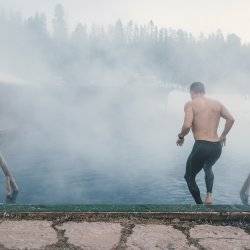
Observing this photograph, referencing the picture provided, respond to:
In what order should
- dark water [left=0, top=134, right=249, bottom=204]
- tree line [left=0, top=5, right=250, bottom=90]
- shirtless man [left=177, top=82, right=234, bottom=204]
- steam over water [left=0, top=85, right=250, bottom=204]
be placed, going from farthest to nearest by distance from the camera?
tree line [left=0, top=5, right=250, bottom=90]
steam over water [left=0, top=85, right=250, bottom=204]
dark water [left=0, top=134, right=249, bottom=204]
shirtless man [left=177, top=82, right=234, bottom=204]

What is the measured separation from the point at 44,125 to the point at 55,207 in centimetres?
1592

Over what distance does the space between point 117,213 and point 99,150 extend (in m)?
10.8

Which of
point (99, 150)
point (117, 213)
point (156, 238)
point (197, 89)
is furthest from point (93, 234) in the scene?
point (99, 150)

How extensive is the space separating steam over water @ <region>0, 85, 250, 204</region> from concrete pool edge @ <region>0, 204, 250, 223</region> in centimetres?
433

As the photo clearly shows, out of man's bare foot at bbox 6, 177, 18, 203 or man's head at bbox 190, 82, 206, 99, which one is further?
man's bare foot at bbox 6, 177, 18, 203

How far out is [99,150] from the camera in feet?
47.4

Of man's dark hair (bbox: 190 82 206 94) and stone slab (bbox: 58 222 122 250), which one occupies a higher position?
man's dark hair (bbox: 190 82 206 94)

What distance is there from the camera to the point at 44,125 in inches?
762

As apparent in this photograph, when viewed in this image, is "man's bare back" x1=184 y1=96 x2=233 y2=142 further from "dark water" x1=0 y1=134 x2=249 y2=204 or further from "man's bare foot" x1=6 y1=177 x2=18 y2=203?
"man's bare foot" x1=6 y1=177 x2=18 y2=203

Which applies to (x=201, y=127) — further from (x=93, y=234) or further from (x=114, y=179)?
(x=114, y=179)

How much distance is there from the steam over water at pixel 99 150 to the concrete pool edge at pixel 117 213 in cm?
433

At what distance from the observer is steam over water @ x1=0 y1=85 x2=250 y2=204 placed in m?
8.88

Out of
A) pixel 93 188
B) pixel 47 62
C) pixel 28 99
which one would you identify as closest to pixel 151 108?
pixel 28 99

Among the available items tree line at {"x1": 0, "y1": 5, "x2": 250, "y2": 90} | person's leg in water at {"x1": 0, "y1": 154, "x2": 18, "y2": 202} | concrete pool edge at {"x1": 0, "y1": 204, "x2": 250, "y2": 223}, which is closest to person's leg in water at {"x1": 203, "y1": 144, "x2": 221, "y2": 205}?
concrete pool edge at {"x1": 0, "y1": 204, "x2": 250, "y2": 223}
